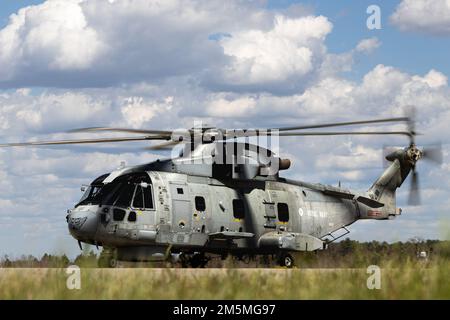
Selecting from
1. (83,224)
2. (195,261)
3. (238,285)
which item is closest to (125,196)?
(83,224)

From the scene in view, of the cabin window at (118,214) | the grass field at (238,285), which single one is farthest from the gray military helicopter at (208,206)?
the grass field at (238,285)

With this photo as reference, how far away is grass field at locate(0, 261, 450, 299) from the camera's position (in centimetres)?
1341

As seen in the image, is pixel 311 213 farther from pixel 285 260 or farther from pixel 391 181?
pixel 391 181

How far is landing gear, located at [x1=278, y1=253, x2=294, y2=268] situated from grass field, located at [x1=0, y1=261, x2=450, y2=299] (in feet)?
42.3

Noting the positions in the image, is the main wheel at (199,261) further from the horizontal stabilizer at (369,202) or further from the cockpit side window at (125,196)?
the horizontal stabilizer at (369,202)

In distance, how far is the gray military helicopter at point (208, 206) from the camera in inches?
1013

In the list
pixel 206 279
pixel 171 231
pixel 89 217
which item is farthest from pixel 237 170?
pixel 206 279

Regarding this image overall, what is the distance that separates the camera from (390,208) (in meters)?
34.7

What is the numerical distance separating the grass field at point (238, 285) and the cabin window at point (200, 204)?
10.7 m

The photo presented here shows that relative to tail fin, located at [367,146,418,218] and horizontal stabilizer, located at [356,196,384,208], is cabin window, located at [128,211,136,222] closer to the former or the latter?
horizontal stabilizer, located at [356,196,384,208]

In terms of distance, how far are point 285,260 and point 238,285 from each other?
52.8ft
